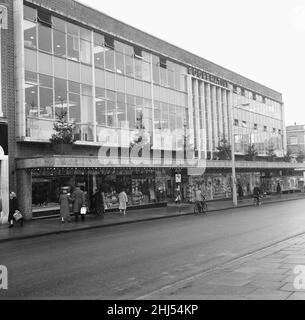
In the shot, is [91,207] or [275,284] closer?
[275,284]

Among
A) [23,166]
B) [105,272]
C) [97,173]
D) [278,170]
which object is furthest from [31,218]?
[278,170]

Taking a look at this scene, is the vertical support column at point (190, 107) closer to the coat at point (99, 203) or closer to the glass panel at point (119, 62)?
the glass panel at point (119, 62)

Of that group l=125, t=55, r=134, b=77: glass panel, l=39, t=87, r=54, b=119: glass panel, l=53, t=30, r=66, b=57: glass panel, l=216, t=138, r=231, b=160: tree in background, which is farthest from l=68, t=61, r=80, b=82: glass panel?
l=216, t=138, r=231, b=160: tree in background

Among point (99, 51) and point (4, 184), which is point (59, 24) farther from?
point (4, 184)

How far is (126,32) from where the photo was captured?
107ft

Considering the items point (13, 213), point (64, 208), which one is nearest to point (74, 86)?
point (64, 208)

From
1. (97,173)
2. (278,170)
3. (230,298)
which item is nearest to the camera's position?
(230,298)

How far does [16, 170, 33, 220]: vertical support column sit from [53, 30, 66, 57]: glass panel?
7510mm

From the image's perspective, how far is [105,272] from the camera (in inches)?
361

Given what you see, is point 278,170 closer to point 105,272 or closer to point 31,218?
point 31,218

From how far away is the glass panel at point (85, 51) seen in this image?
28766mm

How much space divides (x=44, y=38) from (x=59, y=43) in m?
1.24

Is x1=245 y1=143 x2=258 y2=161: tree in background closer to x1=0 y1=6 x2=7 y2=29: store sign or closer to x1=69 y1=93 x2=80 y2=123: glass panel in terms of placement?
x1=69 y1=93 x2=80 y2=123: glass panel
